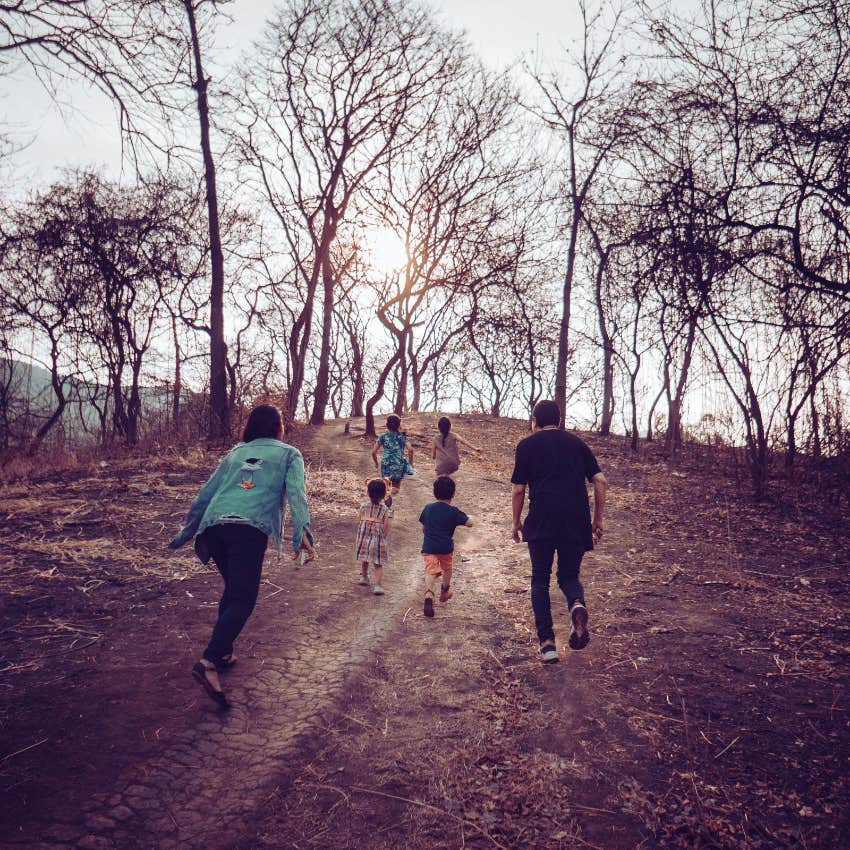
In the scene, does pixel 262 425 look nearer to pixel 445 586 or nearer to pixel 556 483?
Result: pixel 556 483

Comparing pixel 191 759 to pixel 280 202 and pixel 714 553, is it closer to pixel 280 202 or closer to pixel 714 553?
pixel 714 553

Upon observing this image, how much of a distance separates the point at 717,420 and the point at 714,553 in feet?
20.8

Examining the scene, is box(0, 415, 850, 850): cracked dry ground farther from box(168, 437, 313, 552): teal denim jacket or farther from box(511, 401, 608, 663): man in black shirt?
box(168, 437, 313, 552): teal denim jacket

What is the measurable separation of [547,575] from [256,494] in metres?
2.49

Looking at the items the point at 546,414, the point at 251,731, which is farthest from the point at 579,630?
the point at 251,731

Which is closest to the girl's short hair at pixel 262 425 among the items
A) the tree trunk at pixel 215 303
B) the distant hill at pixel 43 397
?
the tree trunk at pixel 215 303

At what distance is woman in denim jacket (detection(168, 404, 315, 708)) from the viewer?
409 cm

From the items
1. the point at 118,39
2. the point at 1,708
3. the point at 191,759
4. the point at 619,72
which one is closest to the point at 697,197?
the point at 118,39

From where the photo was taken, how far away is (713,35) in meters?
8.89

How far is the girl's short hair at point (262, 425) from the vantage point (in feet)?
15.3

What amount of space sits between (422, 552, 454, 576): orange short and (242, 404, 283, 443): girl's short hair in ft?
7.75

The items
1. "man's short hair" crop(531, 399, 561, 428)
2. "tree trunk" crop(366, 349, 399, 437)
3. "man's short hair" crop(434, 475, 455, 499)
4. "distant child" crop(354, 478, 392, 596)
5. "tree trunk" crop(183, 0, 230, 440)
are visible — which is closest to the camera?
"man's short hair" crop(531, 399, 561, 428)

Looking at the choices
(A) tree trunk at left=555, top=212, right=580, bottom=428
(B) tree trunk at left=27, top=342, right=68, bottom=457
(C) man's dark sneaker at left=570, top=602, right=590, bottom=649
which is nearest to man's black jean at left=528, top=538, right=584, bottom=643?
(C) man's dark sneaker at left=570, top=602, right=590, bottom=649

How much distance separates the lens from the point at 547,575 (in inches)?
199
